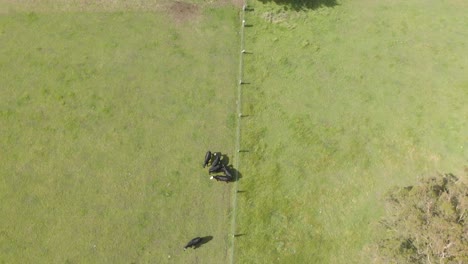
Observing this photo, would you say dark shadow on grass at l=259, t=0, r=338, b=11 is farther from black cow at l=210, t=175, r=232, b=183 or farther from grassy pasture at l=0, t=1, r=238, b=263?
black cow at l=210, t=175, r=232, b=183

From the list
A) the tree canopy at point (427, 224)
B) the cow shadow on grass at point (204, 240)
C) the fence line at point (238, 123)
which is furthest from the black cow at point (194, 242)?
the tree canopy at point (427, 224)

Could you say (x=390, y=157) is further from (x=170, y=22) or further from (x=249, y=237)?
(x=170, y=22)

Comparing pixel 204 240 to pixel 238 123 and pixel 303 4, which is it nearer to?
pixel 238 123

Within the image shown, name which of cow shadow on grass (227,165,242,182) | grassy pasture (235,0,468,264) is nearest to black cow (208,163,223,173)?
cow shadow on grass (227,165,242,182)

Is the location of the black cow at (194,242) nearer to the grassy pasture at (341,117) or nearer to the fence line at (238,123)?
the fence line at (238,123)

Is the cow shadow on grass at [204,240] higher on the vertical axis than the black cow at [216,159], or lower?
lower
